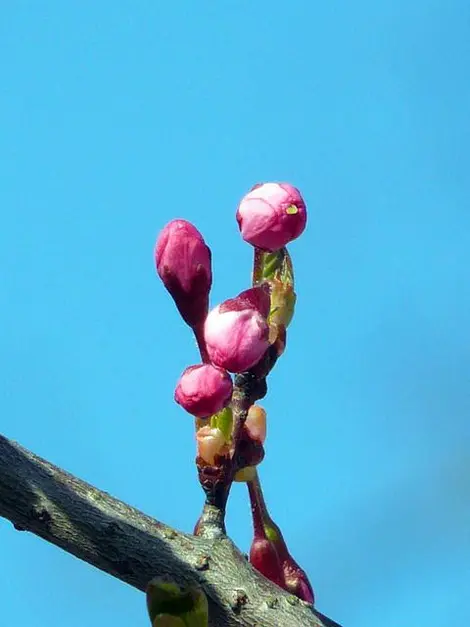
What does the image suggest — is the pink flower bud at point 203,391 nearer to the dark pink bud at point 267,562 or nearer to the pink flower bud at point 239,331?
the pink flower bud at point 239,331

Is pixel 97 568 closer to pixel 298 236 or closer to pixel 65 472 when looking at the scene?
pixel 65 472

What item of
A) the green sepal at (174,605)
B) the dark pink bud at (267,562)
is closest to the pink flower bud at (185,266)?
the dark pink bud at (267,562)

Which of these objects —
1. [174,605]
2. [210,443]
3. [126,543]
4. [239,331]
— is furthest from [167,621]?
[239,331]

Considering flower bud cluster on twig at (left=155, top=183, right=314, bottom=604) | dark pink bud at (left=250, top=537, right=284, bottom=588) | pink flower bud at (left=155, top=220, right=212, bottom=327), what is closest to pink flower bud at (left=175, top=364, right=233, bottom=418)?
flower bud cluster on twig at (left=155, top=183, right=314, bottom=604)

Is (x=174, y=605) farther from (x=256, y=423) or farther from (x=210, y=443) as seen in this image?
(x=256, y=423)

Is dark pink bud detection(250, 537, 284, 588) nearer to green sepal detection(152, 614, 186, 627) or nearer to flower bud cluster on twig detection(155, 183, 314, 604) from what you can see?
flower bud cluster on twig detection(155, 183, 314, 604)
